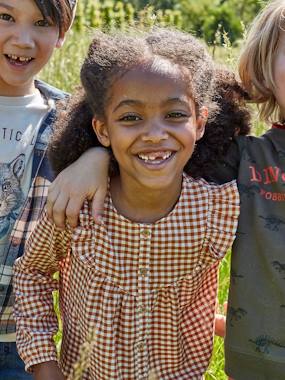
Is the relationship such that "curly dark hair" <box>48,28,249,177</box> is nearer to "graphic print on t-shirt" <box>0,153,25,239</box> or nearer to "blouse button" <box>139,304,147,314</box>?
"graphic print on t-shirt" <box>0,153,25,239</box>

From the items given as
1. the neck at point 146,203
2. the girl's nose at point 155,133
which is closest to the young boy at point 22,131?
the neck at point 146,203

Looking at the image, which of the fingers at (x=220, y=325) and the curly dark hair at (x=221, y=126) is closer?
the curly dark hair at (x=221, y=126)

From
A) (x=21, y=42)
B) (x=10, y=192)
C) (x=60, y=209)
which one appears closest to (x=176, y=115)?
(x=60, y=209)

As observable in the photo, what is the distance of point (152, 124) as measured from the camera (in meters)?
2.94

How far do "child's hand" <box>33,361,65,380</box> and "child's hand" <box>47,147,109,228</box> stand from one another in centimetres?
50

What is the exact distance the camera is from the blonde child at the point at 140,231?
2.99 metres

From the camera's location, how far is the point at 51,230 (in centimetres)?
316

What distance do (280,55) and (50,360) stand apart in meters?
1.35

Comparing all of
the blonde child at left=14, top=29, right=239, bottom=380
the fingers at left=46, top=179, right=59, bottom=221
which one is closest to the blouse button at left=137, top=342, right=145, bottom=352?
the blonde child at left=14, top=29, right=239, bottom=380

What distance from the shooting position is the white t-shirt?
11.6ft

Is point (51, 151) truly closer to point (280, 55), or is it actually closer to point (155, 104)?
point (155, 104)

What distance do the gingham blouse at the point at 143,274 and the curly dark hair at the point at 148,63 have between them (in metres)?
0.19

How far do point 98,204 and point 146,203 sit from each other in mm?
171

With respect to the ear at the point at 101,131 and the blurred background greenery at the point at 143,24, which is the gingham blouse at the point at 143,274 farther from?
the blurred background greenery at the point at 143,24
